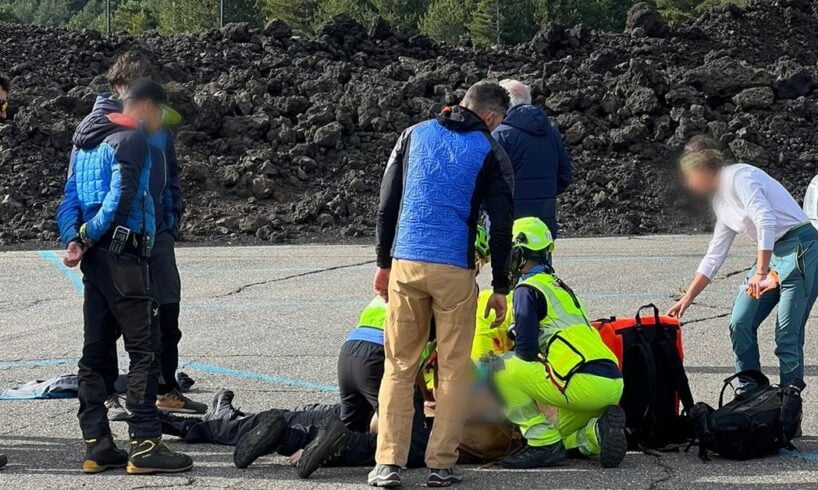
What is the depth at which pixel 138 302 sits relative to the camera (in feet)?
20.2

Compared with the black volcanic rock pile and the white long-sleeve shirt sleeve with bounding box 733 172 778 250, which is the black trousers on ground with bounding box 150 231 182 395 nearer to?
the white long-sleeve shirt sleeve with bounding box 733 172 778 250

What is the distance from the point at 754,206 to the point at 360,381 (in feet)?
7.84

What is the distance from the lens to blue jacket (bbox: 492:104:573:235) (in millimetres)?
8398

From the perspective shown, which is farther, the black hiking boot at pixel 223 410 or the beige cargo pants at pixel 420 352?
the black hiking boot at pixel 223 410

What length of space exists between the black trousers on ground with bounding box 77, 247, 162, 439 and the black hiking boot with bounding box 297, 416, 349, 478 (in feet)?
2.65

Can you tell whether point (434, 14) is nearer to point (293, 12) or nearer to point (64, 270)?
point (293, 12)

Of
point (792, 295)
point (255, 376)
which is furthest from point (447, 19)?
point (792, 295)

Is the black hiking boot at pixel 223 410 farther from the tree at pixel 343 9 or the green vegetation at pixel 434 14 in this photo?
the tree at pixel 343 9

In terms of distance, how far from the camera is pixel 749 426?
624 cm

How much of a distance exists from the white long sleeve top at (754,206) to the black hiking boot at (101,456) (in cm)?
357

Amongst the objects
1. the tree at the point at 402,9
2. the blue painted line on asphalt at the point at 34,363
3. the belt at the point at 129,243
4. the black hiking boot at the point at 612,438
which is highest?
the tree at the point at 402,9

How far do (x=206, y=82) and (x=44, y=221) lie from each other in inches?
271

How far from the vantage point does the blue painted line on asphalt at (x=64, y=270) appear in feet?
44.7

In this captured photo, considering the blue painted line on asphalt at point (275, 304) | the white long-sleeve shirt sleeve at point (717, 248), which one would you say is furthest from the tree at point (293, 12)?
the white long-sleeve shirt sleeve at point (717, 248)
